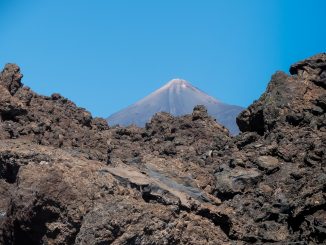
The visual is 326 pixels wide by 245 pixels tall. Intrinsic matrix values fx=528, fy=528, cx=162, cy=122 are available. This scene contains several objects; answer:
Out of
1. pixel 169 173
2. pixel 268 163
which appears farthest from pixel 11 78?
pixel 268 163

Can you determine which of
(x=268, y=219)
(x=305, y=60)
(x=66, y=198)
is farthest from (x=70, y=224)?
(x=305, y=60)

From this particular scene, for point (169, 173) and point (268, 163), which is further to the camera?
point (268, 163)

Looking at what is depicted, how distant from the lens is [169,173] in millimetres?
12984

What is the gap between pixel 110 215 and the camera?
934cm

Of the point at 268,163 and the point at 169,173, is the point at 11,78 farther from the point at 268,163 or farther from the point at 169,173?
the point at 268,163

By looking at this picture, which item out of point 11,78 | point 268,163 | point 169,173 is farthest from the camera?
point 11,78

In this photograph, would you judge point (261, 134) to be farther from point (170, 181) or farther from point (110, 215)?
point (110, 215)

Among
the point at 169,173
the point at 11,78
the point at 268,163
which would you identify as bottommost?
the point at 169,173

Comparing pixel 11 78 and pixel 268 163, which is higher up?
pixel 11 78

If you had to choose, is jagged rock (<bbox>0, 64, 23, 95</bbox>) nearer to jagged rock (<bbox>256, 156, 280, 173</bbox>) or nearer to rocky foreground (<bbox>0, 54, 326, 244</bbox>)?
rocky foreground (<bbox>0, 54, 326, 244</bbox>)

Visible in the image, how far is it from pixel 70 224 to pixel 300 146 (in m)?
6.52

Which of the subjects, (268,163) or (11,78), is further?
(11,78)

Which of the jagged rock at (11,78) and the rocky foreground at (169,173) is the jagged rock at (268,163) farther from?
the jagged rock at (11,78)

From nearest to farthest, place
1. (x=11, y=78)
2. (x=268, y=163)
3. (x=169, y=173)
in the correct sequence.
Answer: (x=169, y=173)
(x=268, y=163)
(x=11, y=78)
